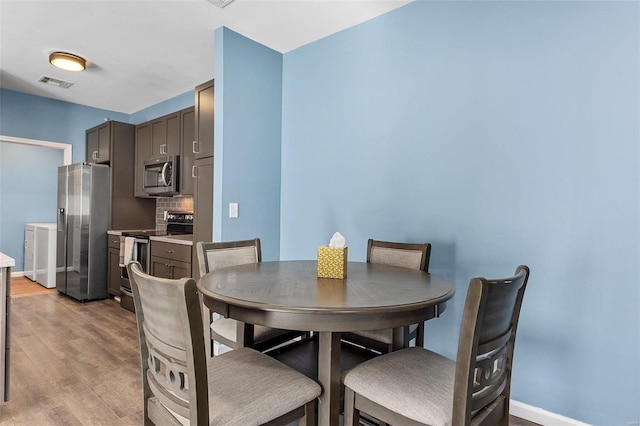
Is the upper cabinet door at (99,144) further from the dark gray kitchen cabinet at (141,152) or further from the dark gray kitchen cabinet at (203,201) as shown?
the dark gray kitchen cabinet at (203,201)

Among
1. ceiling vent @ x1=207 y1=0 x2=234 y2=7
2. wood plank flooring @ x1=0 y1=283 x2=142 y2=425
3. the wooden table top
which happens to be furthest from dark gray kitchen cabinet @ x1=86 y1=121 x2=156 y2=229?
the wooden table top

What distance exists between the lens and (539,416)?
193cm

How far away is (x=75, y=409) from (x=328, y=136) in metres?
2.49

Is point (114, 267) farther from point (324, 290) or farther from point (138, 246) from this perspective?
point (324, 290)

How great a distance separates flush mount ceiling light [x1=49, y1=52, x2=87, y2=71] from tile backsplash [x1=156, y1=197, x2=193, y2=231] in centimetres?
175

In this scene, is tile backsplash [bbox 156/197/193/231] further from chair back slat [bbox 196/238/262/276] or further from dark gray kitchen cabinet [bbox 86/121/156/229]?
chair back slat [bbox 196/238/262/276]

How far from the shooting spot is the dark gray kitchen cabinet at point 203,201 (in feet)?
9.82

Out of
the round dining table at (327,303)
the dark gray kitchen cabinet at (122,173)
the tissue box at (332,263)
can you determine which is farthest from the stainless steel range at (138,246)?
the tissue box at (332,263)

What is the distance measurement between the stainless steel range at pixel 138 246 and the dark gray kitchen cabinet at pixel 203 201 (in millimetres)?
957

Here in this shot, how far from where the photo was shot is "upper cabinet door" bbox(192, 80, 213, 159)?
3.06 meters

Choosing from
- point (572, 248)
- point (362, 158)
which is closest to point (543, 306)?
point (572, 248)

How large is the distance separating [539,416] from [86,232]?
15.9ft

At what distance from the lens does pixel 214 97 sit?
2.95 meters

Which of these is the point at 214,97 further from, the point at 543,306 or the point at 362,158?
the point at 543,306
